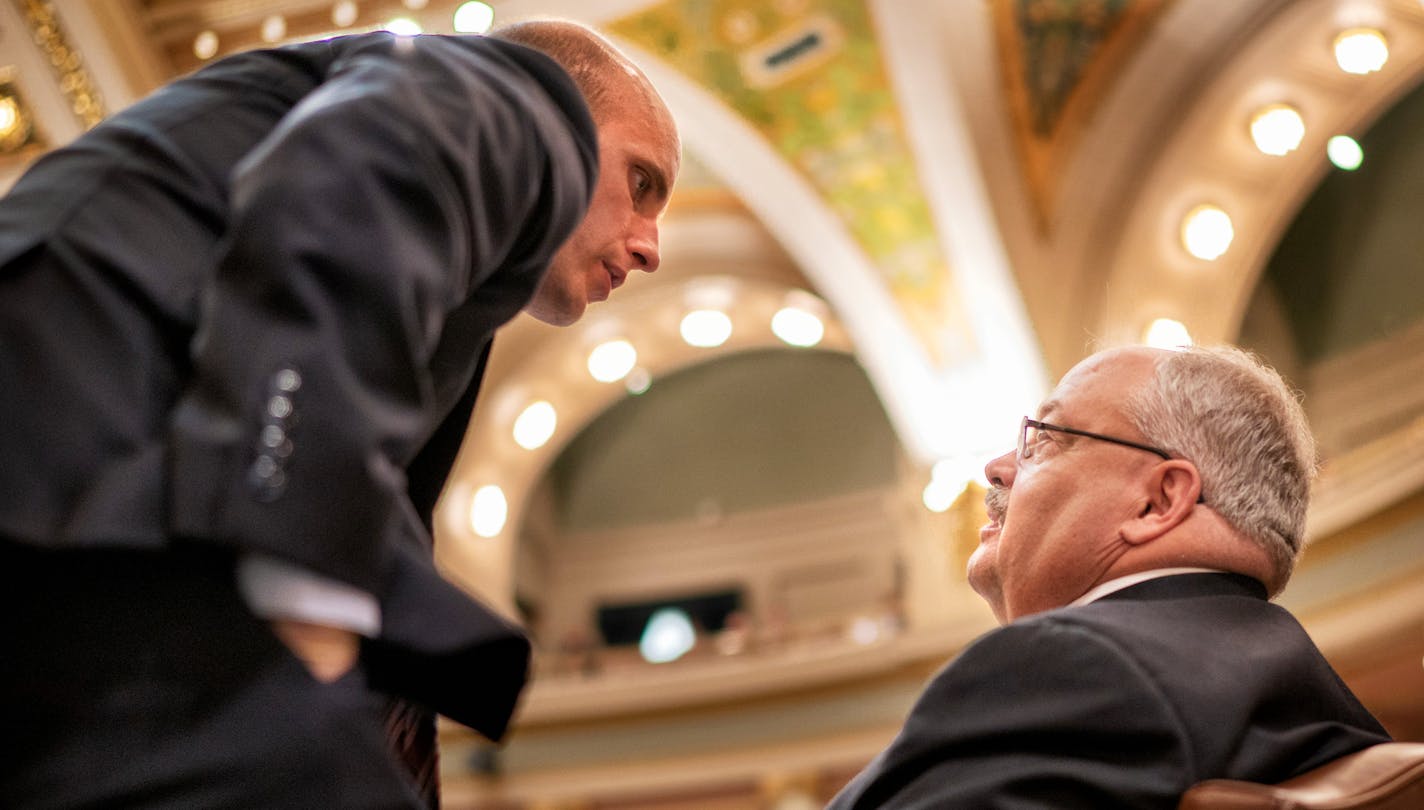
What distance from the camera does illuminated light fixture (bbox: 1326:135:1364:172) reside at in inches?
358

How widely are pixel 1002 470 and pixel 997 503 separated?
0.18ft

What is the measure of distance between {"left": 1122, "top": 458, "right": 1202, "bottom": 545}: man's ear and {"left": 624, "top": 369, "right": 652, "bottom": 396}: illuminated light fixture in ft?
35.4

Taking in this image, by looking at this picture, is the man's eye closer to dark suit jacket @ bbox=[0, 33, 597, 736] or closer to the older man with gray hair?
the older man with gray hair

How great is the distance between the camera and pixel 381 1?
27.2 feet

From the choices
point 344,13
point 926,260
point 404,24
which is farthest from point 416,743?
point 926,260

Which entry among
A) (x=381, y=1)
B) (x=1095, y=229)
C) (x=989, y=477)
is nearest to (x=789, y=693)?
(x=1095, y=229)

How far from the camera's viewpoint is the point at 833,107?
891 centimetres

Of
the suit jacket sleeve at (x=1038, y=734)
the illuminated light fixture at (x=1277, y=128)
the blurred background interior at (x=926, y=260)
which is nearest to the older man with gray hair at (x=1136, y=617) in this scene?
the suit jacket sleeve at (x=1038, y=734)

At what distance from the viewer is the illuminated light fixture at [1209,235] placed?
31.0 ft

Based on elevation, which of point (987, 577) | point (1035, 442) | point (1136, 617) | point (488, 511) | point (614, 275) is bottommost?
point (488, 511)

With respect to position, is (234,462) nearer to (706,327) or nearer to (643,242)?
(643,242)

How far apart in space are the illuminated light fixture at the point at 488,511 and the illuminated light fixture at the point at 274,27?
489cm

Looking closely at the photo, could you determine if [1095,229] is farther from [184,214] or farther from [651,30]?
[184,214]

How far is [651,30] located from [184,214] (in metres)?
7.55
